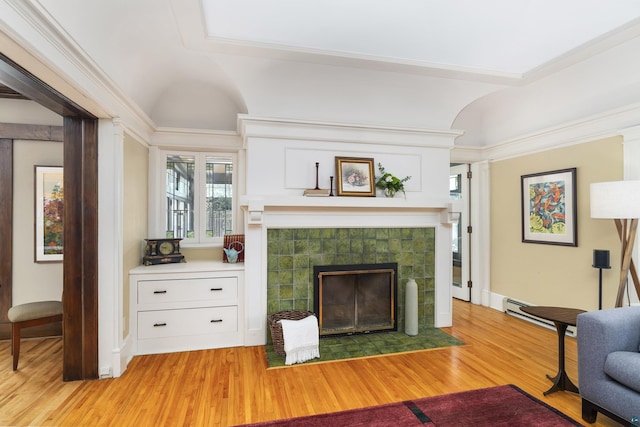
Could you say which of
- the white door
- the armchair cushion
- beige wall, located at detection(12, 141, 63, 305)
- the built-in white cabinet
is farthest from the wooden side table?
beige wall, located at detection(12, 141, 63, 305)

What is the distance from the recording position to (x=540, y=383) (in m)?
2.50

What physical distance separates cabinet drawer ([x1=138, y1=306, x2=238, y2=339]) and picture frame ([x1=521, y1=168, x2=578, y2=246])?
367cm

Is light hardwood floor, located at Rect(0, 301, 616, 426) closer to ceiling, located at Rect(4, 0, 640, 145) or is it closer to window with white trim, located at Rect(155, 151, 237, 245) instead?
window with white trim, located at Rect(155, 151, 237, 245)

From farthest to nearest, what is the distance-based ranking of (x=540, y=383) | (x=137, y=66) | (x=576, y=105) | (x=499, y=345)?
(x=576, y=105) → (x=499, y=345) → (x=137, y=66) → (x=540, y=383)

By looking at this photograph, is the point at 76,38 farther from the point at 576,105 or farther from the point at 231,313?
the point at 576,105

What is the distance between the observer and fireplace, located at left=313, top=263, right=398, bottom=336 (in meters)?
3.40

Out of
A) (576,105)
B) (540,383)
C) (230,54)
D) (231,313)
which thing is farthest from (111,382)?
(576,105)

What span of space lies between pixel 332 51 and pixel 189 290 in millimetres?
2651

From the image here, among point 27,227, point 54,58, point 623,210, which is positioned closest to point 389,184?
point 623,210

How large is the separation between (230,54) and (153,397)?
288cm

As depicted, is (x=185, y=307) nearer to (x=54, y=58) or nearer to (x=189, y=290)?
(x=189, y=290)

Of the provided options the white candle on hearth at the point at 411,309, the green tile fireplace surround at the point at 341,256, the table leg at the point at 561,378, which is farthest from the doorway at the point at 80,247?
the table leg at the point at 561,378

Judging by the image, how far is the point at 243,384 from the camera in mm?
2504

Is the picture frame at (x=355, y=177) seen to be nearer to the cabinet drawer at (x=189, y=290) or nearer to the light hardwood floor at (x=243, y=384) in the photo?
the cabinet drawer at (x=189, y=290)
